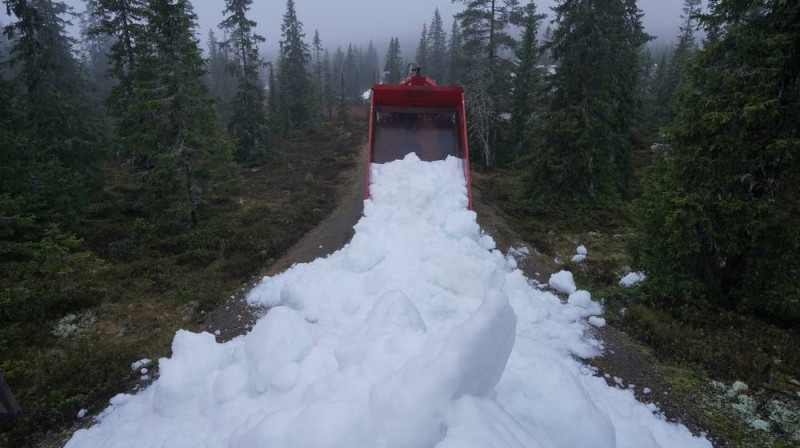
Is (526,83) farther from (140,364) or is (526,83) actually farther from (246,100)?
(140,364)

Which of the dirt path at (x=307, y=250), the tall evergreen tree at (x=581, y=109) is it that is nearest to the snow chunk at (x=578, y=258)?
the tall evergreen tree at (x=581, y=109)

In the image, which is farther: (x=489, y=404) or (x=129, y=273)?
(x=129, y=273)

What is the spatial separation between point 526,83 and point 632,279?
14.8 meters

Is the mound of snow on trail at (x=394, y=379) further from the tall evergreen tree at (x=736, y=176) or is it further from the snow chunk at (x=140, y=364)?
the tall evergreen tree at (x=736, y=176)

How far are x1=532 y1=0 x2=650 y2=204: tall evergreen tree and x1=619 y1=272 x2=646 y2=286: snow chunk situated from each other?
5.65 meters

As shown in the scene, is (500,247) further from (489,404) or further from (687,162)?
(489,404)

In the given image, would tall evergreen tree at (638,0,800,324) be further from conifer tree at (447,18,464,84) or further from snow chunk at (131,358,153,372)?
conifer tree at (447,18,464,84)

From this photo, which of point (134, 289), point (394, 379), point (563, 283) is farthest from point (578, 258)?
point (134, 289)

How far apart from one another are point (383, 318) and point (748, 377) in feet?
17.8

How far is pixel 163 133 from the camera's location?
1218 cm

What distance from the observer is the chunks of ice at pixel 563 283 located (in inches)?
315

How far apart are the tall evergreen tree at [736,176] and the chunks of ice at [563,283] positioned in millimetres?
1470

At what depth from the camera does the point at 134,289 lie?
28.8 feet

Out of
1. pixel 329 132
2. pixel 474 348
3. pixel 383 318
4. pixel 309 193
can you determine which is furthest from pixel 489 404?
pixel 329 132
